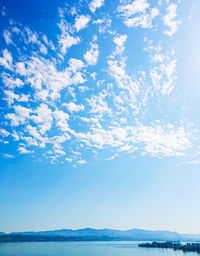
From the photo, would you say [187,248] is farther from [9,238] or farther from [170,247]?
[9,238]

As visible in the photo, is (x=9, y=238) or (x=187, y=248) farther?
(x=9, y=238)

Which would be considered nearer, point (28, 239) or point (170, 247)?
point (170, 247)

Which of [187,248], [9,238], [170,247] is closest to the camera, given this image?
[187,248]

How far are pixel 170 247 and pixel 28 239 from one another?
140719 millimetres

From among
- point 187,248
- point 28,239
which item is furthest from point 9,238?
point 187,248

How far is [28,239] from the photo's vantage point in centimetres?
18838

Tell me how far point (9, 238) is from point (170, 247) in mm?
147865

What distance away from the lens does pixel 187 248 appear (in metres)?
105

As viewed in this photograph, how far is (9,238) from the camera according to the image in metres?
178

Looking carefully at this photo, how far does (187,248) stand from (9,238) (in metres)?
160

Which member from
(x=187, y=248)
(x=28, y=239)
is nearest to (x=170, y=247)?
(x=187, y=248)

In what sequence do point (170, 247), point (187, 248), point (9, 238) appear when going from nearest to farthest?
point (187, 248) < point (170, 247) < point (9, 238)

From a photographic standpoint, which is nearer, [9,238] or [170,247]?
[170,247]

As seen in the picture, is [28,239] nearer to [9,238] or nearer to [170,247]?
[9,238]
